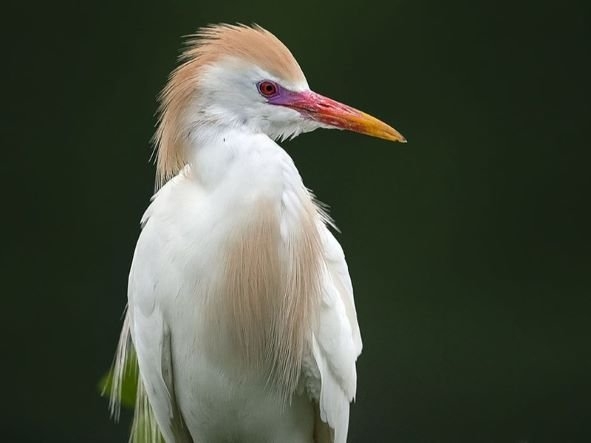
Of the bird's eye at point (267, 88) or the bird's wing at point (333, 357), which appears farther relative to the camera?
the bird's wing at point (333, 357)

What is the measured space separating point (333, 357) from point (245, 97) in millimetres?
439

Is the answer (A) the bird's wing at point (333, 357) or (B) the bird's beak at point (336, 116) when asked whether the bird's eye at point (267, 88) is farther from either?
(A) the bird's wing at point (333, 357)

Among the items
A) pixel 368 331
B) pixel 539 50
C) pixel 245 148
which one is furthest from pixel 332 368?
pixel 539 50

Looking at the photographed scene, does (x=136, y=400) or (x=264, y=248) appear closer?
(x=264, y=248)

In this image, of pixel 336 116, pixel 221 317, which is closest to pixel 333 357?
pixel 221 317

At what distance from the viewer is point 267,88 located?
5.87 ft

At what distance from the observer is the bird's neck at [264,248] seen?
1.76 meters

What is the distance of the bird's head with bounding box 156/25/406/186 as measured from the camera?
5.83ft

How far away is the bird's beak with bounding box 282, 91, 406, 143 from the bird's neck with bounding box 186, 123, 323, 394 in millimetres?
75

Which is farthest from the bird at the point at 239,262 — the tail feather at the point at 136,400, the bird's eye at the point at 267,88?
the tail feather at the point at 136,400

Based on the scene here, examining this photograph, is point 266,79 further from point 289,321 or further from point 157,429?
point 157,429

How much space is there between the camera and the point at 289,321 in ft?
6.09

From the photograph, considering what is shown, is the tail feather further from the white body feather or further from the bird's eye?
the bird's eye

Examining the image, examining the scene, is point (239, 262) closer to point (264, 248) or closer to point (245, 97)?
point (264, 248)
